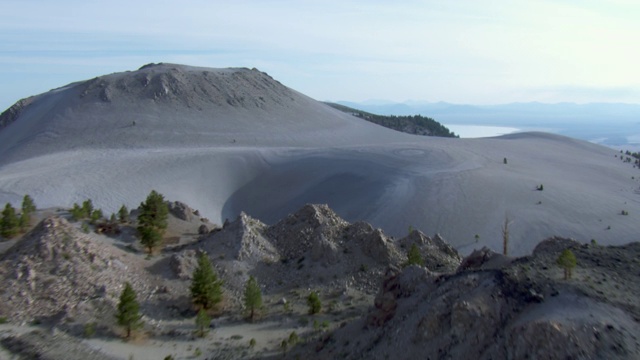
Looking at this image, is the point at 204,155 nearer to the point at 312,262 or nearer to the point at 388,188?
the point at 388,188

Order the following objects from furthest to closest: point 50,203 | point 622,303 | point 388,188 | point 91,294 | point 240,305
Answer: point 388,188 → point 50,203 → point 240,305 → point 91,294 → point 622,303

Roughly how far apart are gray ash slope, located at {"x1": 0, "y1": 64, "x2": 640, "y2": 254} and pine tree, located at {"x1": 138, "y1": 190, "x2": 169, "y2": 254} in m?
11.8

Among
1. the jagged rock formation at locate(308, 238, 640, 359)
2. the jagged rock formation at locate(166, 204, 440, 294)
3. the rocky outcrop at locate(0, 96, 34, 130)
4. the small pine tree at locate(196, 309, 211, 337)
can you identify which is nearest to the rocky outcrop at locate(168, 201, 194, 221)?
the jagged rock formation at locate(166, 204, 440, 294)

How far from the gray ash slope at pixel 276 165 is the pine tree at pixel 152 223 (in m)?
11.8

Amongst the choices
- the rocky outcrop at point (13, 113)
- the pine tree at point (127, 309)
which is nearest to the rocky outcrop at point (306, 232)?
the pine tree at point (127, 309)

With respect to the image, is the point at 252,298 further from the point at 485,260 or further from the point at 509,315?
the point at 509,315

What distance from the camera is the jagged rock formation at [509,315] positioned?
24.2ft

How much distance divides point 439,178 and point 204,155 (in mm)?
15142

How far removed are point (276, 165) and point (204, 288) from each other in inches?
940

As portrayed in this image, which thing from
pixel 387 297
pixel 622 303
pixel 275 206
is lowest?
pixel 275 206

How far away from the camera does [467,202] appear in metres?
28.7

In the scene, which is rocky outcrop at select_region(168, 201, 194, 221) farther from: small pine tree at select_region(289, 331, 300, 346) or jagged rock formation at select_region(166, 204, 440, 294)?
small pine tree at select_region(289, 331, 300, 346)

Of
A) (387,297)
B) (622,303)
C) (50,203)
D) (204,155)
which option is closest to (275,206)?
(204,155)

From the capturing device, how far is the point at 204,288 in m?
14.1
